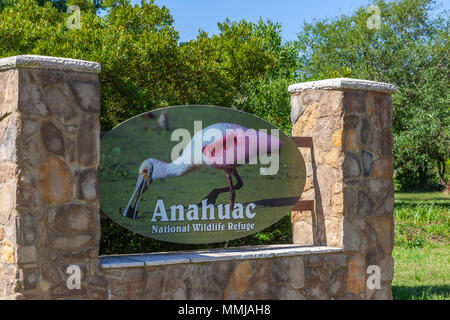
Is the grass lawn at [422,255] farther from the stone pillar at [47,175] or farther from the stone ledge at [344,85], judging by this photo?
the stone pillar at [47,175]

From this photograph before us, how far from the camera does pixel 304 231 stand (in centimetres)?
668

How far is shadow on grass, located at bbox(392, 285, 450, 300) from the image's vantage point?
7.48 m

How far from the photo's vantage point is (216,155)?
598 centimetres

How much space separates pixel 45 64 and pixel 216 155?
1.96 m

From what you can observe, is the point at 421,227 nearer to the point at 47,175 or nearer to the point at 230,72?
the point at 230,72

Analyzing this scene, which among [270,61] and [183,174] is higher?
[270,61]

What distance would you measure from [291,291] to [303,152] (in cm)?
161

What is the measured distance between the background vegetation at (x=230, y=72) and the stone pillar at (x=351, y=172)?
5.10 feet

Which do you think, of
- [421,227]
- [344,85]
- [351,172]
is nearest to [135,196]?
[351,172]

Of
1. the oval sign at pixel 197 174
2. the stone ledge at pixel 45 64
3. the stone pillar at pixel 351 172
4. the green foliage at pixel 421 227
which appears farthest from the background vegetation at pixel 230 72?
the stone ledge at pixel 45 64

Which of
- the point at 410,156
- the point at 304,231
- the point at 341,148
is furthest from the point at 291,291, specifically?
the point at 410,156

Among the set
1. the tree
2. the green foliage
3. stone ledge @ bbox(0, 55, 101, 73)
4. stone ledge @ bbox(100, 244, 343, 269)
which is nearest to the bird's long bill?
stone ledge @ bbox(100, 244, 343, 269)

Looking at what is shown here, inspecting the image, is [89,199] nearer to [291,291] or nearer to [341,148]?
[291,291]

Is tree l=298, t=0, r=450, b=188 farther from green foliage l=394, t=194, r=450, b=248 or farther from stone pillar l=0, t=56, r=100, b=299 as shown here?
stone pillar l=0, t=56, r=100, b=299
